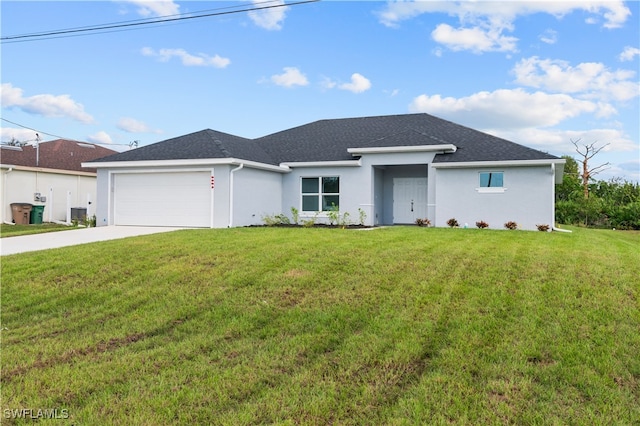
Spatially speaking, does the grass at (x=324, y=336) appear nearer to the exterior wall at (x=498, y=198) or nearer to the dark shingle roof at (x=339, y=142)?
the exterior wall at (x=498, y=198)

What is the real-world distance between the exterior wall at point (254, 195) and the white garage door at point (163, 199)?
3.43 feet

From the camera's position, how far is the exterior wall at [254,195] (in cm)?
1634

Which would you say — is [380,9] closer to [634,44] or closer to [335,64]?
[335,64]

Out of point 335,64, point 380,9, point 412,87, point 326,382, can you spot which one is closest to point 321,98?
point 335,64

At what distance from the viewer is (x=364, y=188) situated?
60.0 ft

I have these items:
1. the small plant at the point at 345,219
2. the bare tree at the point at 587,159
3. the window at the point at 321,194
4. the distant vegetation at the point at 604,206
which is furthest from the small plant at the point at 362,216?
the bare tree at the point at 587,159

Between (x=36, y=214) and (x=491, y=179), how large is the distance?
20958 mm

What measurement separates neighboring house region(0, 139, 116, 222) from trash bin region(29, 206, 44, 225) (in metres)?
0.71

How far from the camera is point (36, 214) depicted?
21.8m

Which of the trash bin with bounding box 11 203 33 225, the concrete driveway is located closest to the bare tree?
the concrete driveway

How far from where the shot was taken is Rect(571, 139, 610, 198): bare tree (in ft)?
101

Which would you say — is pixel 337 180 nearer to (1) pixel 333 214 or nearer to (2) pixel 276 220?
(1) pixel 333 214

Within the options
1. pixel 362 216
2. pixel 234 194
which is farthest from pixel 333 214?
pixel 234 194

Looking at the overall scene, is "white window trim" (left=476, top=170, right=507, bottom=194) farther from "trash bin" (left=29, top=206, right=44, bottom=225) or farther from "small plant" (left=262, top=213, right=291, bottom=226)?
"trash bin" (left=29, top=206, right=44, bottom=225)
